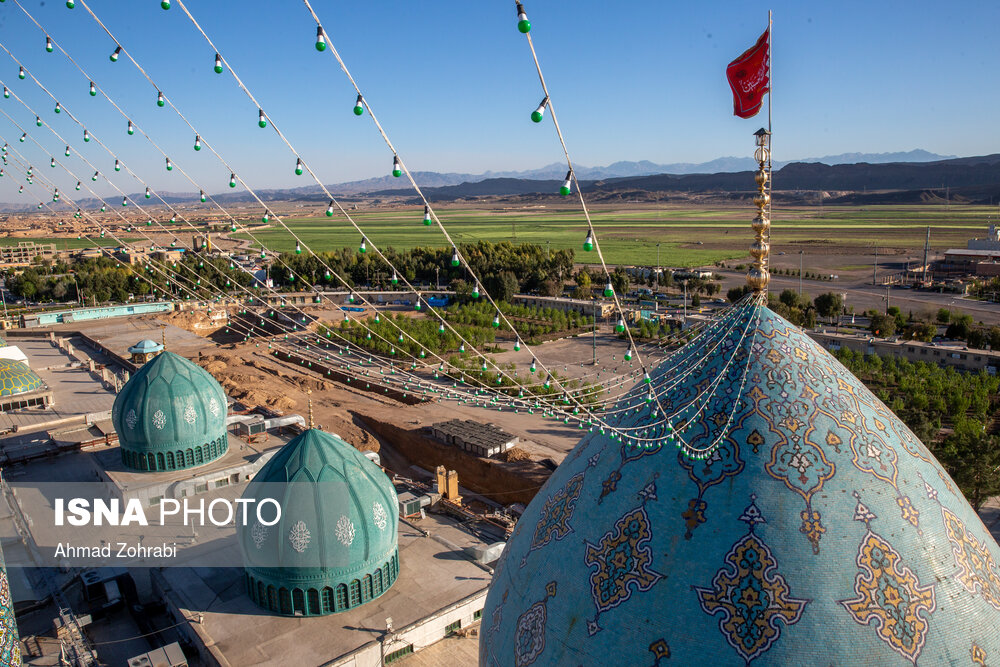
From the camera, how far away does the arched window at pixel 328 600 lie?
36.0 feet

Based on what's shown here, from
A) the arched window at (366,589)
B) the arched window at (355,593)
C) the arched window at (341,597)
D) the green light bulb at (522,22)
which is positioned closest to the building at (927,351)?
the arched window at (366,589)

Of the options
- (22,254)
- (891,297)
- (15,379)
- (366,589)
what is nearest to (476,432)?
(366,589)

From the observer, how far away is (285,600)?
36.1 feet

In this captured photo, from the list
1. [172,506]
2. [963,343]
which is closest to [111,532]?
[172,506]

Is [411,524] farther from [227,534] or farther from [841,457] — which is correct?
[841,457]

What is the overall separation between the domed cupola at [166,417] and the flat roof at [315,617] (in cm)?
398

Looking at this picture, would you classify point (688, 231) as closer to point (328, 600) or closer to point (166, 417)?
point (166, 417)

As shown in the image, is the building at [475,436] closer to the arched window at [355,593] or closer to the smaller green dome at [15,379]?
the arched window at [355,593]

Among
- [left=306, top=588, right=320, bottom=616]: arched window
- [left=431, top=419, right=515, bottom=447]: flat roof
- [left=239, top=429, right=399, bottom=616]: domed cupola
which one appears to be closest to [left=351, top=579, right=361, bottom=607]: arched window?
[left=239, top=429, right=399, bottom=616]: domed cupola

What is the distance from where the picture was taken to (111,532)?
14.5 metres

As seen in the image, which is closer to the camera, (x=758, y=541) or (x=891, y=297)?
(x=758, y=541)

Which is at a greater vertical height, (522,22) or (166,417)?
(522,22)

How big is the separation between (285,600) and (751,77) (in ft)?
32.7

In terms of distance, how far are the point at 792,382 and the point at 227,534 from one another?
12192 millimetres
